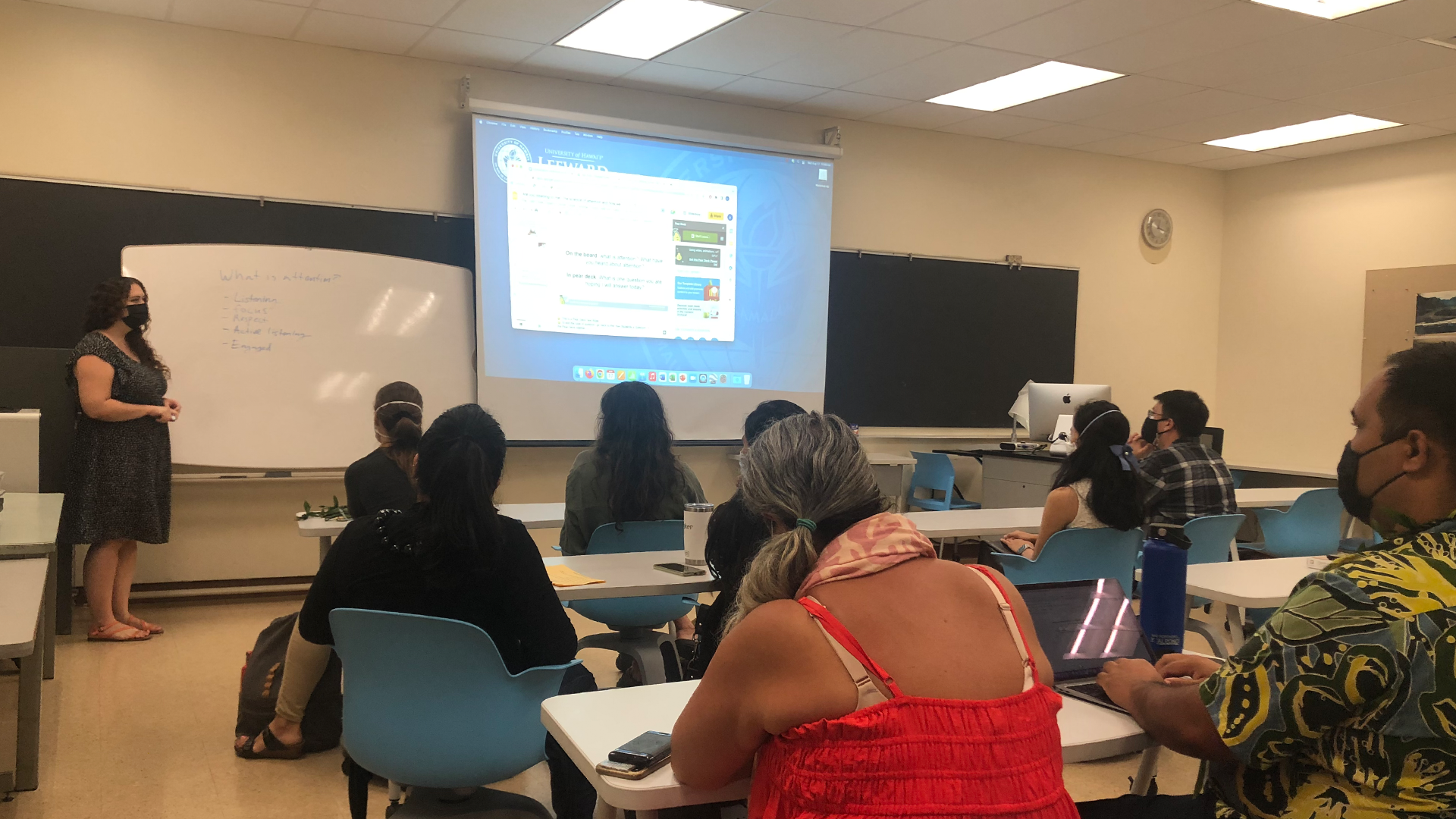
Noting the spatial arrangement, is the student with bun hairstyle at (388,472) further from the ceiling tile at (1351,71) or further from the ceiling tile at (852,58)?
the ceiling tile at (1351,71)

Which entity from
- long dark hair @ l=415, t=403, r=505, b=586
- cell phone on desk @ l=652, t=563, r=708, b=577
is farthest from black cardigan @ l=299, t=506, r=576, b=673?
cell phone on desk @ l=652, t=563, r=708, b=577

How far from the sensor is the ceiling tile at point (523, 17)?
4.46 m

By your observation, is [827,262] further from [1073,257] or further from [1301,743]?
[1301,743]

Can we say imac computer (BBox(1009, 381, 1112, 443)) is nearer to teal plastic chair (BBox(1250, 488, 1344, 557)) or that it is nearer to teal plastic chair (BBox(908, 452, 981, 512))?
teal plastic chair (BBox(908, 452, 981, 512))

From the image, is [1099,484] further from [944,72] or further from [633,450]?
[944,72]

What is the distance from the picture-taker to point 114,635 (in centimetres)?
423

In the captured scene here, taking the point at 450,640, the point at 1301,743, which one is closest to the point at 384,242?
the point at 450,640

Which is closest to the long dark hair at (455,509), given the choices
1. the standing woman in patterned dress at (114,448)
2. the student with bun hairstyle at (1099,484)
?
the student with bun hairstyle at (1099,484)

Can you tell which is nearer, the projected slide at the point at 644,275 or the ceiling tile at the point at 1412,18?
the ceiling tile at the point at 1412,18

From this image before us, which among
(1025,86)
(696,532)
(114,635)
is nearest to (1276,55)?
(1025,86)

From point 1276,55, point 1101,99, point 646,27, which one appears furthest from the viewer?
point 1101,99

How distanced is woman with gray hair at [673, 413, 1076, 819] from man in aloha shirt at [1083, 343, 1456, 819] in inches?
10.0

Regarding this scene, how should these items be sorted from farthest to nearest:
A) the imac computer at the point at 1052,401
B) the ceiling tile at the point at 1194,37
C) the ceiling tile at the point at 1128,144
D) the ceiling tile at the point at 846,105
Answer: the ceiling tile at the point at 1128,144, the imac computer at the point at 1052,401, the ceiling tile at the point at 846,105, the ceiling tile at the point at 1194,37

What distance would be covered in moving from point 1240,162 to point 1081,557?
18.0 feet
